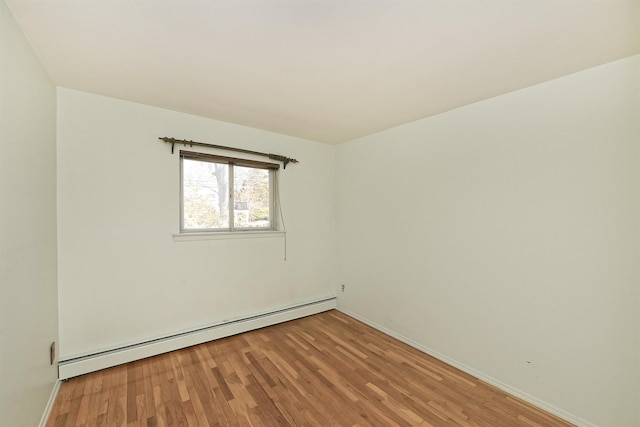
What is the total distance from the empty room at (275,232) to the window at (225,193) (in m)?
0.02

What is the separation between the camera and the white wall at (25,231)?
4.09ft

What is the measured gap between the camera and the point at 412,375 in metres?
2.23

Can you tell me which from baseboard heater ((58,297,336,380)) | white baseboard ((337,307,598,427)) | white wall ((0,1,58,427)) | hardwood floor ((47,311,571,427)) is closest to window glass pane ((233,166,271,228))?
baseboard heater ((58,297,336,380))

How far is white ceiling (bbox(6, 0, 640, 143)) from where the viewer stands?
1271 millimetres

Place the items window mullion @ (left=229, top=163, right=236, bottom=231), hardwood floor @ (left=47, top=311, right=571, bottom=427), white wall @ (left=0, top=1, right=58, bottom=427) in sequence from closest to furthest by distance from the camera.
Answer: white wall @ (left=0, top=1, right=58, bottom=427) → hardwood floor @ (left=47, top=311, right=571, bottom=427) → window mullion @ (left=229, top=163, right=236, bottom=231)

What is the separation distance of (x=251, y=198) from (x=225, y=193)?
0.33 metres

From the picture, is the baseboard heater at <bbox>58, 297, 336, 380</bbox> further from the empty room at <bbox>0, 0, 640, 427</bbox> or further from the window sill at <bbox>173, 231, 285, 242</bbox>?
the window sill at <bbox>173, 231, 285, 242</bbox>

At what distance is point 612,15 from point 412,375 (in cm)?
265

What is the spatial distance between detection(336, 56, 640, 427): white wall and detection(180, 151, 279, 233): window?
1611 mm

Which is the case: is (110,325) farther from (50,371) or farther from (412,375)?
(412,375)

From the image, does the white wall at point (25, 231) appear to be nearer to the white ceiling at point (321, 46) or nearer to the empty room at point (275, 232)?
the empty room at point (275, 232)

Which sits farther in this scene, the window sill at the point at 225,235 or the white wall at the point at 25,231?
the window sill at the point at 225,235

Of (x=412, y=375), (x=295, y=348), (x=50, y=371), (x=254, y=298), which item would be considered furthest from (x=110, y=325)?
(x=412, y=375)

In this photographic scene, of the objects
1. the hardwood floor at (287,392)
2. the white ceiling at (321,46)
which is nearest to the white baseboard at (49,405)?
the hardwood floor at (287,392)
